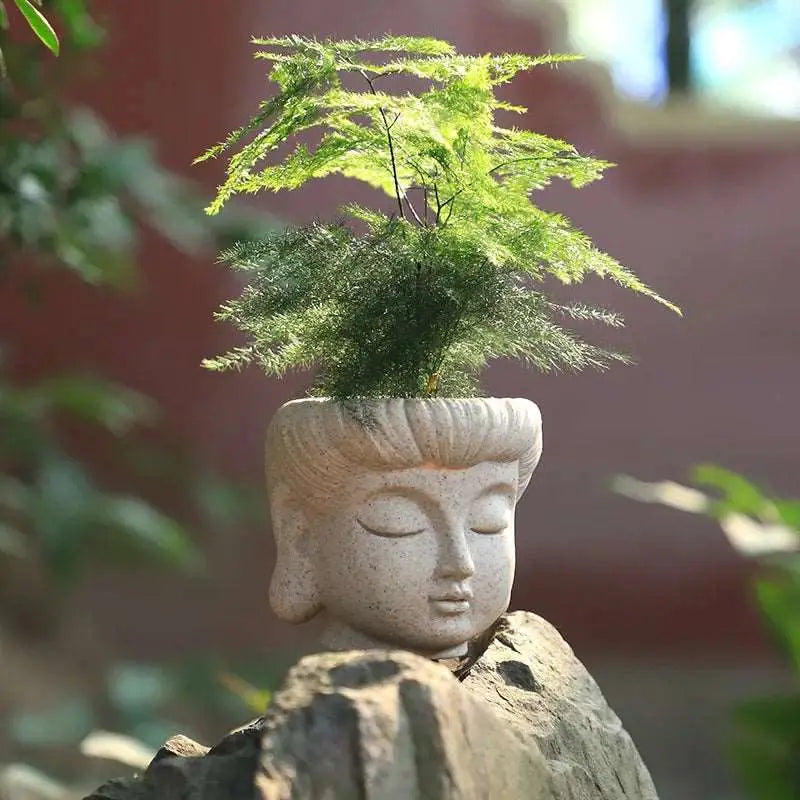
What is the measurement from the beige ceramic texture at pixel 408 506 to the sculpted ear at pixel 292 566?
0.02 m

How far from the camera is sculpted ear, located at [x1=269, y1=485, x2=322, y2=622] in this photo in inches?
57.1

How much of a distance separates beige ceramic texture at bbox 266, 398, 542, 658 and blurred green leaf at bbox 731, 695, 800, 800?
1.18ft

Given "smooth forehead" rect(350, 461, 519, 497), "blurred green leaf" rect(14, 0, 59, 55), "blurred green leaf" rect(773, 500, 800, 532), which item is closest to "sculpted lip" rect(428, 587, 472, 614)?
"smooth forehead" rect(350, 461, 519, 497)

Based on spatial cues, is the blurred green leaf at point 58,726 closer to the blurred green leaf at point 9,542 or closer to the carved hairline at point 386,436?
the blurred green leaf at point 9,542

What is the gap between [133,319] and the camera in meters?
3.03

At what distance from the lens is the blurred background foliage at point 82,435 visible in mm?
2111

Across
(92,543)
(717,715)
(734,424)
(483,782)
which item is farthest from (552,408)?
(483,782)

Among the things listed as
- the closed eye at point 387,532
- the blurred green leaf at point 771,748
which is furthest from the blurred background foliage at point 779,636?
the closed eye at point 387,532

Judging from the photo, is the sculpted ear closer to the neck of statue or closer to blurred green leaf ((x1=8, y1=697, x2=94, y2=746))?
the neck of statue

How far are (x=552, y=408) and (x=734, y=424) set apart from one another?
529 mm

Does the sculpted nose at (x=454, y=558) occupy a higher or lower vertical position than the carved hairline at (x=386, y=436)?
lower

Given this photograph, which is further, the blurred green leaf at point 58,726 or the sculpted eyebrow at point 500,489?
the blurred green leaf at point 58,726

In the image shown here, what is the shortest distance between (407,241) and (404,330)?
0.11 m

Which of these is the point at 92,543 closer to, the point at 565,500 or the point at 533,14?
the point at 565,500
